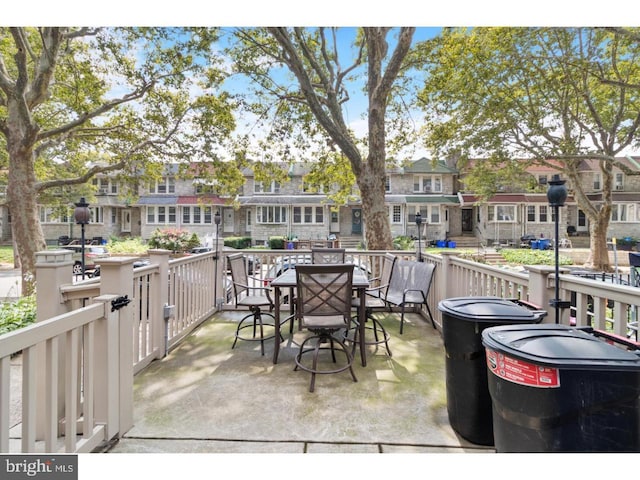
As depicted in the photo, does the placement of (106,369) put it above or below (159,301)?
below

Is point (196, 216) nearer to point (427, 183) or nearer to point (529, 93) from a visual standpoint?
point (427, 183)

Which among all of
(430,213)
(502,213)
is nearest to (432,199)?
(430,213)

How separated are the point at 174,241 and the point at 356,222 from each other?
1277 centimetres

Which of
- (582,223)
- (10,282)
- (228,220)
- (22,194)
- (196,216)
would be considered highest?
(196,216)

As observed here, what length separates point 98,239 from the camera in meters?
23.9

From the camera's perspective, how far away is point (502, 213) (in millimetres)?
24125

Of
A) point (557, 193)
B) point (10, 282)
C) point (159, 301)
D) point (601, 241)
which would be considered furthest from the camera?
point (601, 241)

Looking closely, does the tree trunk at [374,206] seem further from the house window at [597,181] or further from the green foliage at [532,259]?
the house window at [597,181]

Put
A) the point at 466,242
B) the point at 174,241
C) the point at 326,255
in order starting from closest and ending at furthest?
the point at 326,255
the point at 174,241
the point at 466,242

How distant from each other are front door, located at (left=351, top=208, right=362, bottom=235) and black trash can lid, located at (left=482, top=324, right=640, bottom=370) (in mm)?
22132

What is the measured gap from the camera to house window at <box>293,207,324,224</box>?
23.8 meters

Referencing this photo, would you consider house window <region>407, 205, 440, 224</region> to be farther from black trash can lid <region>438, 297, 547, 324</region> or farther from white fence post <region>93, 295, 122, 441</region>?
white fence post <region>93, 295, 122, 441</region>
